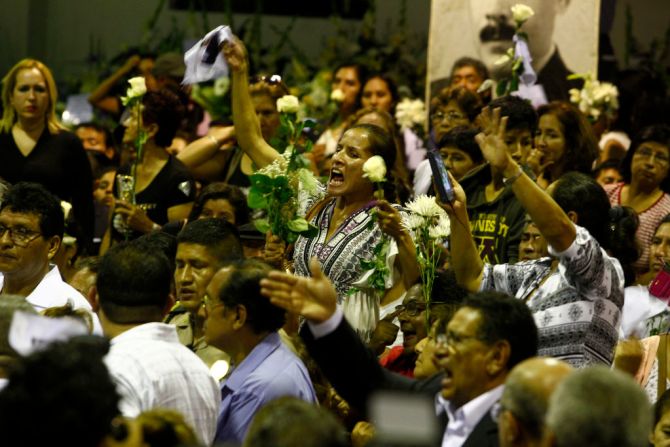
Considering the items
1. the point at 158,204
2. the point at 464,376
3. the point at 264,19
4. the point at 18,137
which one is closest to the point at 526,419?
the point at 464,376

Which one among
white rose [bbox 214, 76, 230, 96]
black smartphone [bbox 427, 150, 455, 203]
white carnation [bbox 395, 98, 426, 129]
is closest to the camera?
black smartphone [bbox 427, 150, 455, 203]

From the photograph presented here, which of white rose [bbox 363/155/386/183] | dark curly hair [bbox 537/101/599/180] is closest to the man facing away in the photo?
white rose [bbox 363/155/386/183]

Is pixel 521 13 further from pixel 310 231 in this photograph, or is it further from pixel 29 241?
pixel 29 241

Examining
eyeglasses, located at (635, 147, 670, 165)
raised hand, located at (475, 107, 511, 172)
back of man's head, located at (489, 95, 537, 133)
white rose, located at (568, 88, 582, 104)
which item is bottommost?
eyeglasses, located at (635, 147, 670, 165)

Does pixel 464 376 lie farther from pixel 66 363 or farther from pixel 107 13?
pixel 107 13

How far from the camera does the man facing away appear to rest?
15.3ft

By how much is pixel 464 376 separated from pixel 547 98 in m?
4.32

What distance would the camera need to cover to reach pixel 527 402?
355 centimetres

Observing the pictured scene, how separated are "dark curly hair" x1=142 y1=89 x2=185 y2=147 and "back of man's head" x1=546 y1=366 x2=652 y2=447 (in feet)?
15.0

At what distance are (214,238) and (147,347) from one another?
1.33m

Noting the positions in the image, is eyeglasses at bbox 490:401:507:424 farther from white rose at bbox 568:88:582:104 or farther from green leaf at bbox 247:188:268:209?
white rose at bbox 568:88:582:104

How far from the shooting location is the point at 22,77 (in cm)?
779

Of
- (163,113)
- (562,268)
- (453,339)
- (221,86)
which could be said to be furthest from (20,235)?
(221,86)

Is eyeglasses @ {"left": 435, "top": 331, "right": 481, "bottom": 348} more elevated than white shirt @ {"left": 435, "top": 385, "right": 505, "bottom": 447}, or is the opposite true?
eyeglasses @ {"left": 435, "top": 331, "right": 481, "bottom": 348}
